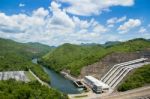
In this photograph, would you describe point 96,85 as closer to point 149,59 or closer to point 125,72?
point 125,72

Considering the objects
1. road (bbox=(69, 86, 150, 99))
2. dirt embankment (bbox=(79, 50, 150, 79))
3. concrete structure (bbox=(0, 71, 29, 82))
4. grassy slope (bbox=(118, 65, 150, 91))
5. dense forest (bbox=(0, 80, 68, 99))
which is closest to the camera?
dense forest (bbox=(0, 80, 68, 99))

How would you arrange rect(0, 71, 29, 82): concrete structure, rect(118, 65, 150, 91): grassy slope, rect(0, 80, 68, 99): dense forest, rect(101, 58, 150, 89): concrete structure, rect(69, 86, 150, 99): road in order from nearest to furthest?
rect(0, 80, 68, 99): dense forest < rect(69, 86, 150, 99): road < rect(118, 65, 150, 91): grassy slope < rect(101, 58, 150, 89): concrete structure < rect(0, 71, 29, 82): concrete structure

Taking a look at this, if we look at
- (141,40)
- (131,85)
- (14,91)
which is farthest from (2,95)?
(141,40)

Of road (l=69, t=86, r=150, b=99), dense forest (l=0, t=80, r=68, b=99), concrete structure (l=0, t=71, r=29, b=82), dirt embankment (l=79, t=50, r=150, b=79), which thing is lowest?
road (l=69, t=86, r=150, b=99)

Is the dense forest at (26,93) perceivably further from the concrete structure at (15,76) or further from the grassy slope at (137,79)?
the concrete structure at (15,76)

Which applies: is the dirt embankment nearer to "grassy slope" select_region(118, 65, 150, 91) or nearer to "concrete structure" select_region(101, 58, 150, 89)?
"concrete structure" select_region(101, 58, 150, 89)

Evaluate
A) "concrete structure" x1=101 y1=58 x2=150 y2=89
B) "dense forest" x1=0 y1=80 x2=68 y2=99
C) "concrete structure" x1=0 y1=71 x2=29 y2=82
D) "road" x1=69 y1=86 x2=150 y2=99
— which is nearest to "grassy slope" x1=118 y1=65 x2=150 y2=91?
"road" x1=69 y1=86 x2=150 y2=99
